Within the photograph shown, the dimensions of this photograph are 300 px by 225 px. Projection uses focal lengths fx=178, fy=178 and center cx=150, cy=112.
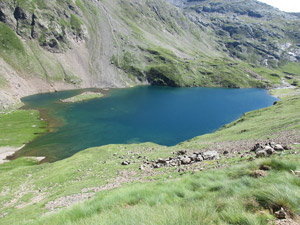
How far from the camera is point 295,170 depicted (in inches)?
366

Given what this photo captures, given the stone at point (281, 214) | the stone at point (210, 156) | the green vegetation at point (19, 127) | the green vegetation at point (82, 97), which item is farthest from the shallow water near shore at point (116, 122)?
the stone at point (281, 214)

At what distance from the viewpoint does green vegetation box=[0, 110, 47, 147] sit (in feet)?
210

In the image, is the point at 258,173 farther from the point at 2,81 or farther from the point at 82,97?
the point at 2,81

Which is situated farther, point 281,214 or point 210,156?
point 210,156

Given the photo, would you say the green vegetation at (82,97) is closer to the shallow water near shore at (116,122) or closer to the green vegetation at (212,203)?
the shallow water near shore at (116,122)

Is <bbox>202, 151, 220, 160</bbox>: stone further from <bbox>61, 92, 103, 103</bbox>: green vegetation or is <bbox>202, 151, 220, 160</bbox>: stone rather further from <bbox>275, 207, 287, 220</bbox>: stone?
<bbox>61, 92, 103, 103</bbox>: green vegetation

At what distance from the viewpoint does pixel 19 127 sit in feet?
251

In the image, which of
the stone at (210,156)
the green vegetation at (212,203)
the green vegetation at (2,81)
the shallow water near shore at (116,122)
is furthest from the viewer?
the green vegetation at (2,81)

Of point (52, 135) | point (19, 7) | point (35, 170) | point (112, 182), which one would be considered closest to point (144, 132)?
point (52, 135)

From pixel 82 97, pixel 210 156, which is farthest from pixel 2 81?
pixel 210 156

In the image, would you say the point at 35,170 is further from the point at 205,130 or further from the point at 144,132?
the point at 205,130

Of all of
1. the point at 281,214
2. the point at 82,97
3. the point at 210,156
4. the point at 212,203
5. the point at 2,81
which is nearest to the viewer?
the point at 281,214

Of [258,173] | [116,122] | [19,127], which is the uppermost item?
[258,173]

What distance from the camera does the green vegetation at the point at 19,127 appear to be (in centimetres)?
6412
